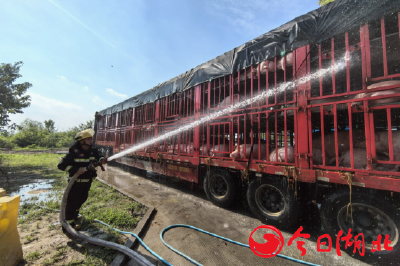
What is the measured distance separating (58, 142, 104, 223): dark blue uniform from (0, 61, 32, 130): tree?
14651 mm

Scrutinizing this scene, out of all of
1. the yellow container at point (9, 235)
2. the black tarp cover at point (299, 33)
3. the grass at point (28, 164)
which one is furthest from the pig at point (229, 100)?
the grass at point (28, 164)

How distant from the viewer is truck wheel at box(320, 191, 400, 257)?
216 centimetres

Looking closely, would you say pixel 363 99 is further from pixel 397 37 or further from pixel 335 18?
pixel 335 18

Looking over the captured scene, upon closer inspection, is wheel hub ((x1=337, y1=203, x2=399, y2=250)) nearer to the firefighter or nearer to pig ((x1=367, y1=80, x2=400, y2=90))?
pig ((x1=367, y1=80, x2=400, y2=90))

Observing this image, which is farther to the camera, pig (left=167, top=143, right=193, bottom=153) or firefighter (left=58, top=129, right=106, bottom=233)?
pig (left=167, top=143, right=193, bottom=153)

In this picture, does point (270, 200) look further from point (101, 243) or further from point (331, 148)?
point (101, 243)

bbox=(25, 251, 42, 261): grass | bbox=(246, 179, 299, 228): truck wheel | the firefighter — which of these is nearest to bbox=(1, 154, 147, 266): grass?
bbox=(25, 251, 42, 261): grass

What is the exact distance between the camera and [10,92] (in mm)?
12406

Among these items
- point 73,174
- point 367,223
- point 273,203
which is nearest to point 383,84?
point 367,223

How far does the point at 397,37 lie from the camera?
2.28 m

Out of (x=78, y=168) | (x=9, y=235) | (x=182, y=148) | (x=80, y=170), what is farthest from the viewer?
(x=182, y=148)

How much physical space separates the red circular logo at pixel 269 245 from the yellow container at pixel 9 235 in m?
3.20

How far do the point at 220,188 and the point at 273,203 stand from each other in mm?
1368

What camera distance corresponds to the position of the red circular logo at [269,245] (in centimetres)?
253
